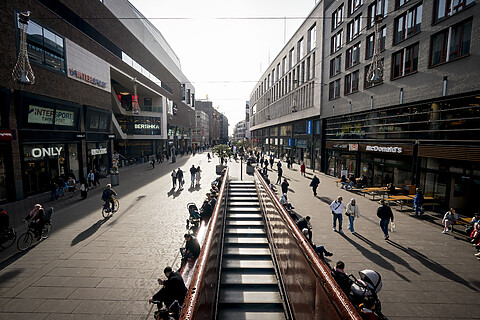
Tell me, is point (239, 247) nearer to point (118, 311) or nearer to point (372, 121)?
point (118, 311)

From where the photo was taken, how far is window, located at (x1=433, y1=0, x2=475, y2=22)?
11623 mm

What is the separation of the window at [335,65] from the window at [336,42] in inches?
39.6

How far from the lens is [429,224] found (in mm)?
11133

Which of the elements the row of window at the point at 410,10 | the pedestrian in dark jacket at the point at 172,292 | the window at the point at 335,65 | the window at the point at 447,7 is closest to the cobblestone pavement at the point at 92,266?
the pedestrian in dark jacket at the point at 172,292

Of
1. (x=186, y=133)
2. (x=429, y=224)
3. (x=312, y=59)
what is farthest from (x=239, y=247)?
(x=186, y=133)

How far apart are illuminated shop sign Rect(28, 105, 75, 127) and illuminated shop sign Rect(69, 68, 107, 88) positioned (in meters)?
3.51

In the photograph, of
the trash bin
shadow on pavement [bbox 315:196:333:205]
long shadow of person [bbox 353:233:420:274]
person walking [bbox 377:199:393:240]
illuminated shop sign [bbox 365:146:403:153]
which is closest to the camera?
long shadow of person [bbox 353:233:420:274]

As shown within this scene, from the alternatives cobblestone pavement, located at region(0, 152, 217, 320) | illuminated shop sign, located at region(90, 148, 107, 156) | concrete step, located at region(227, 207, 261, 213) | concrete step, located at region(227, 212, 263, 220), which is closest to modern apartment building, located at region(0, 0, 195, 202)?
illuminated shop sign, located at region(90, 148, 107, 156)

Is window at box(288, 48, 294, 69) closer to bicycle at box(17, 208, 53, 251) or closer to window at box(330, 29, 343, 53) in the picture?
window at box(330, 29, 343, 53)

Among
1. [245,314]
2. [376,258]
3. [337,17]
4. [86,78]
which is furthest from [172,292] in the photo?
[337,17]

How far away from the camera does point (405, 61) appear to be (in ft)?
51.7

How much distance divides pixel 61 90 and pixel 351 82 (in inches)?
1021

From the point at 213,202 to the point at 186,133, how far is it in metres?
71.8

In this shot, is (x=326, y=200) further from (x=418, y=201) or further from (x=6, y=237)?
(x=6, y=237)
